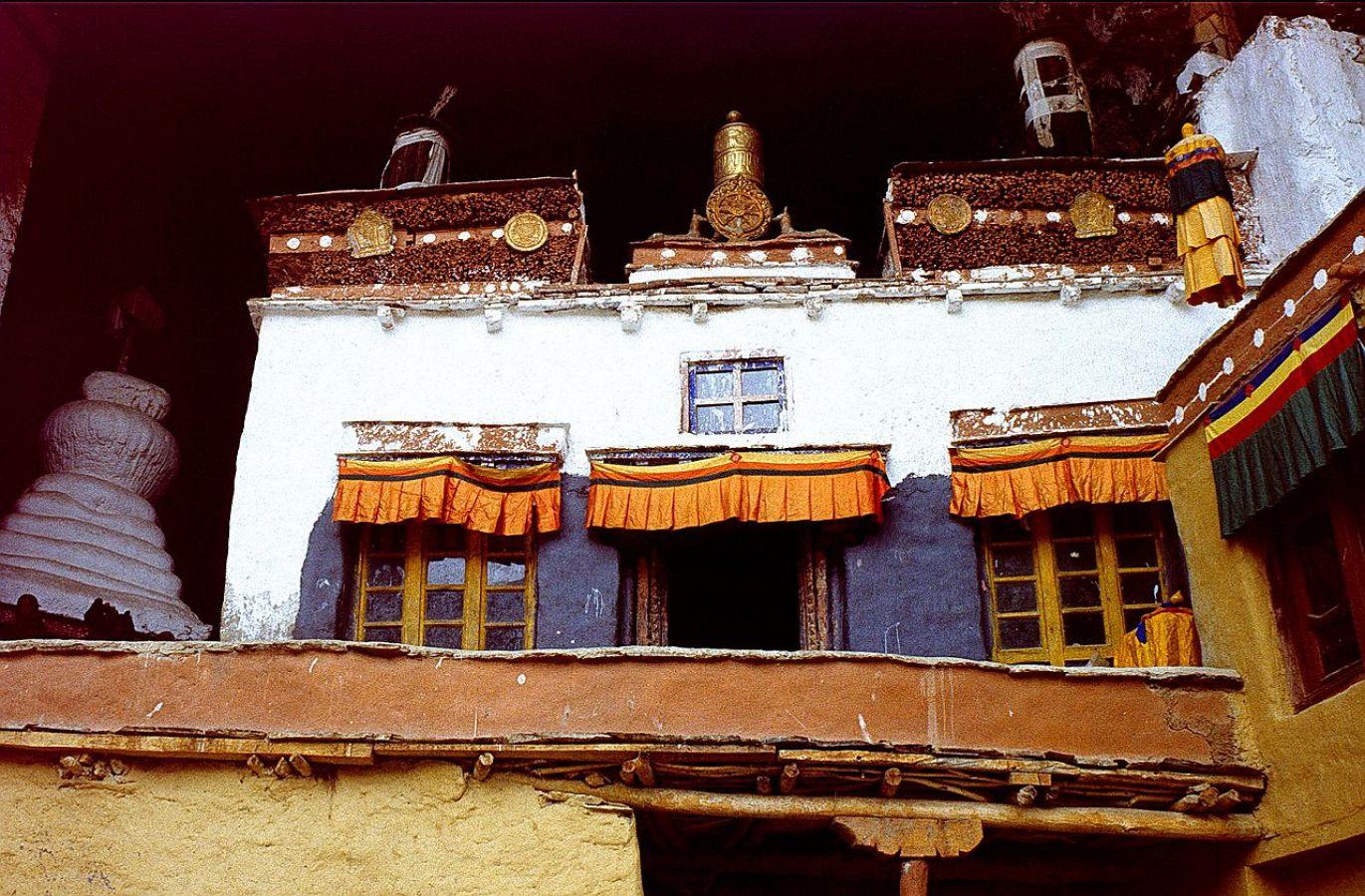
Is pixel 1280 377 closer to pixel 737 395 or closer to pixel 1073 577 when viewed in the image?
pixel 1073 577

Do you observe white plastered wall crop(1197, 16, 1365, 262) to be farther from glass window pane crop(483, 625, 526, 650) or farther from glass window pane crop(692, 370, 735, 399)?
glass window pane crop(483, 625, 526, 650)

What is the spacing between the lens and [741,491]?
385 inches

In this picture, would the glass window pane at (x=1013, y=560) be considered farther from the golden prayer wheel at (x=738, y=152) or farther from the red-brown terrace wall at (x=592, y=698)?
the golden prayer wheel at (x=738, y=152)

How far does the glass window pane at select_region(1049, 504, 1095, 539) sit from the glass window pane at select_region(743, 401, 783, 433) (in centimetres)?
245

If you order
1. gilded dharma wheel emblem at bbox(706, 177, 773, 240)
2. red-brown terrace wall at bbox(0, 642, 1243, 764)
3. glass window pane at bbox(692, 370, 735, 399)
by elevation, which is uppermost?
gilded dharma wheel emblem at bbox(706, 177, 773, 240)

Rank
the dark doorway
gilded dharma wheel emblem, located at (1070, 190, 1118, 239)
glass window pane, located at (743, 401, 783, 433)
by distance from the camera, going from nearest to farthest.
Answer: glass window pane, located at (743, 401, 783, 433), gilded dharma wheel emblem, located at (1070, 190, 1118, 239), the dark doorway

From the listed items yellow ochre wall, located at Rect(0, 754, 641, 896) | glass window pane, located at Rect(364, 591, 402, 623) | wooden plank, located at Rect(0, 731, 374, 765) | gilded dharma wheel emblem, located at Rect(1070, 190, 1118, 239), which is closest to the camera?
yellow ochre wall, located at Rect(0, 754, 641, 896)

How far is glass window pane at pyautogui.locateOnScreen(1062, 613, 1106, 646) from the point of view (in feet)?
31.3

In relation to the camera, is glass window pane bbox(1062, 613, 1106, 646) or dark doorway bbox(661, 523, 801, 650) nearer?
glass window pane bbox(1062, 613, 1106, 646)

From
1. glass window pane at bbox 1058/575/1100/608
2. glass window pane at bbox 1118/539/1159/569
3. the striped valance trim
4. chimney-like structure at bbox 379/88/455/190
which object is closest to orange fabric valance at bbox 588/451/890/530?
glass window pane at bbox 1058/575/1100/608

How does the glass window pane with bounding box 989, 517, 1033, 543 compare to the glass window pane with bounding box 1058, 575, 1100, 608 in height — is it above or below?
above

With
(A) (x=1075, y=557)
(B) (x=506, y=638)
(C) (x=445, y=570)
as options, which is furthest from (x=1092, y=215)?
(C) (x=445, y=570)

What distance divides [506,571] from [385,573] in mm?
1022

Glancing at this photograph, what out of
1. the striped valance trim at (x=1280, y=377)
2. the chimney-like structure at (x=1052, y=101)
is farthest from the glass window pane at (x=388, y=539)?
the chimney-like structure at (x=1052, y=101)
